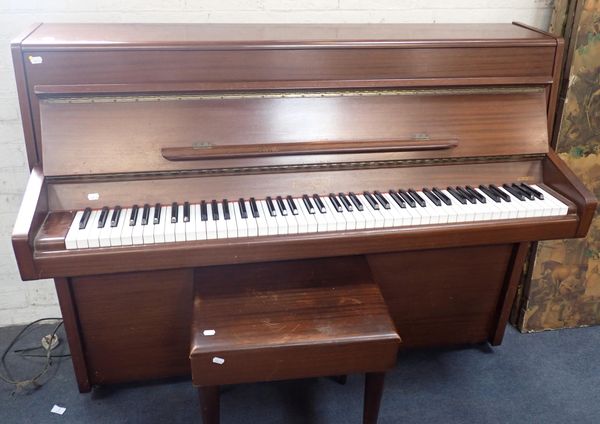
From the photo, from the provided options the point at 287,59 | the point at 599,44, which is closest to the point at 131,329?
the point at 287,59

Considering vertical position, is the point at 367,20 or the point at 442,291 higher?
the point at 367,20

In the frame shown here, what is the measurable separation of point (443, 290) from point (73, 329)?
1.26 metres

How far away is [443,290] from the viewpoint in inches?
72.7

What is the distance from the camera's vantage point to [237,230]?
136 centimetres

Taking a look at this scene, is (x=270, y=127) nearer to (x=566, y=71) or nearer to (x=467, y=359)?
(x=566, y=71)

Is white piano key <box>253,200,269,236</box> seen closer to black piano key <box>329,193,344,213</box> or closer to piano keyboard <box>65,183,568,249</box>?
piano keyboard <box>65,183,568,249</box>

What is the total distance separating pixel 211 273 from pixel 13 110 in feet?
3.23

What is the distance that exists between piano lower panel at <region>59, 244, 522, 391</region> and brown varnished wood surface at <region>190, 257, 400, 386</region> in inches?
2.9

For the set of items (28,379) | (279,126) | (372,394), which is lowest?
(28,379)

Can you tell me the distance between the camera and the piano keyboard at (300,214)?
1.34 metres

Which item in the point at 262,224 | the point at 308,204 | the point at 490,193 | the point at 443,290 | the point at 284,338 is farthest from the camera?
the point at 443,290

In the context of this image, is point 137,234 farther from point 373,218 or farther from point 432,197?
point 432,197

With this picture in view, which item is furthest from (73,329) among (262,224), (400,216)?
(400,216)

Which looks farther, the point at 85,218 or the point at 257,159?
the point at 257,159
